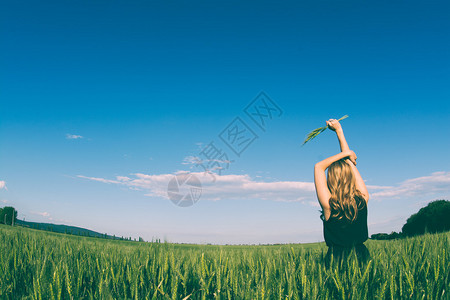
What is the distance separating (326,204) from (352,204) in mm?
326

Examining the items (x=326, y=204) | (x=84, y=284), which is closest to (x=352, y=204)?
(x=326, y=204)

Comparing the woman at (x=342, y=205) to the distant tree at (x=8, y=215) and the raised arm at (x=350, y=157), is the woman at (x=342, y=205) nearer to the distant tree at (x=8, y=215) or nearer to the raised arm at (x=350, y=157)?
the raised arm at (x=350, y=157)

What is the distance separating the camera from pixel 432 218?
1816 cm

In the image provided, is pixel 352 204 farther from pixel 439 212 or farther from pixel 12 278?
pixel 439 212

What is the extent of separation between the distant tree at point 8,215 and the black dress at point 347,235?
3239 cm

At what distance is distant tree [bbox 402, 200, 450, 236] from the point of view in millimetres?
17641

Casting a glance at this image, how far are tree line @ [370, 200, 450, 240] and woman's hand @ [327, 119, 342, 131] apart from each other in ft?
52.7

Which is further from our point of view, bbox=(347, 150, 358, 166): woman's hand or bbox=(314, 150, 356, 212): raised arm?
bbox=(347, 150, 358, 166): woman's hand

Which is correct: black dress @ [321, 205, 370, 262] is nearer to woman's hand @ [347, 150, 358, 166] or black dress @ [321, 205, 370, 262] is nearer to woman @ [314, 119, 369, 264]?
woman @ [314, 119, 369, 264]

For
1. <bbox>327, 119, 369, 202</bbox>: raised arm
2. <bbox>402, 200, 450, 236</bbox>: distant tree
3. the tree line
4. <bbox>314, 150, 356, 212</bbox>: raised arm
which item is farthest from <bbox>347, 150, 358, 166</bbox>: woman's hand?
<bbox>402, 200, 450, 236</bbox>: distant tree

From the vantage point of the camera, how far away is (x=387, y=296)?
243cm

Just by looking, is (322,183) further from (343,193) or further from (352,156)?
(352,156)

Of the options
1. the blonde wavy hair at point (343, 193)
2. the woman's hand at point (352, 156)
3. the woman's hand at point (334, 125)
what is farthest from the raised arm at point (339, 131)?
the blonde wavy hair at point (343, 193)

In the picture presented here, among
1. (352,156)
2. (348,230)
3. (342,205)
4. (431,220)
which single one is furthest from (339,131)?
(431,220)
